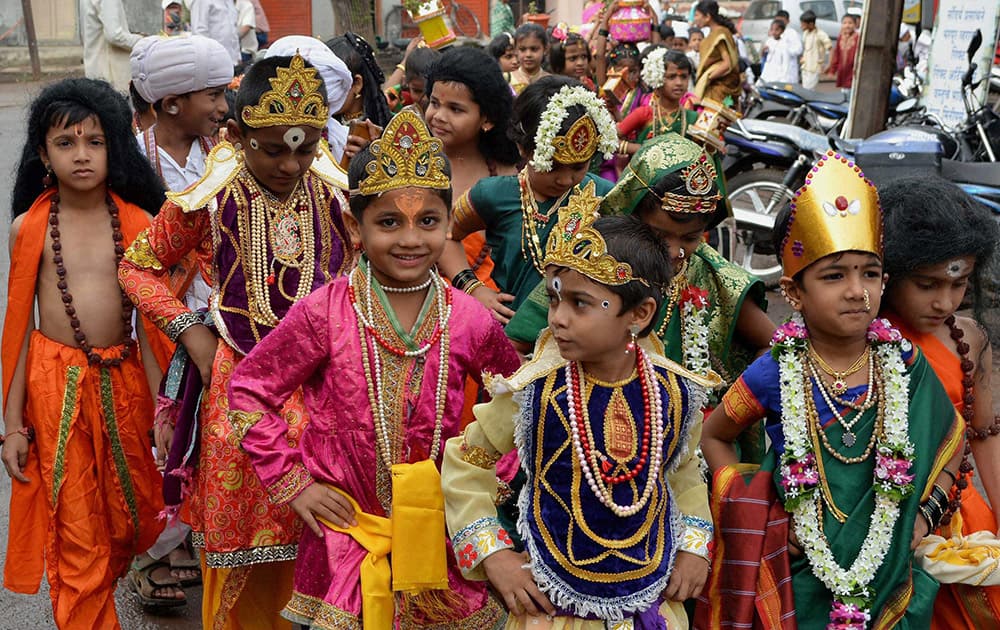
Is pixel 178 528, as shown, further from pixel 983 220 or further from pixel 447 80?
pixel 983 220

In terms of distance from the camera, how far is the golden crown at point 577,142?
383cm

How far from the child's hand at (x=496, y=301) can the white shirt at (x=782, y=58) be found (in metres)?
18.1

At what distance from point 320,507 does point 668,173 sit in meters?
1.38

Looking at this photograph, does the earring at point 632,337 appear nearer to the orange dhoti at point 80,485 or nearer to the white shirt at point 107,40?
the orange dhoti at point 80,485

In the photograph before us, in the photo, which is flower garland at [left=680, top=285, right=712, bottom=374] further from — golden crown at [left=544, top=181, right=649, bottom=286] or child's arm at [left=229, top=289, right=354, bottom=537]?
child's arm at [left=229, top=289, right=354, bottom=537]

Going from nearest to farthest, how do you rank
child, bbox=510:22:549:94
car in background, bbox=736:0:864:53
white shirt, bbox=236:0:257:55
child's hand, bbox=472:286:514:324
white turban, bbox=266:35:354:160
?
1. child's hand, bbox=472:286:514:324
2. white turban, bbox=266:35:354:160
3. child, bbox=510:22:549:94
4. white shirt, bbox=236:0:257:55
5. car in background, bbox=736:0:864:53

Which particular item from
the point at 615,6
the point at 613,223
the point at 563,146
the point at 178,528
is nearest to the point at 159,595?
the point at 178,528

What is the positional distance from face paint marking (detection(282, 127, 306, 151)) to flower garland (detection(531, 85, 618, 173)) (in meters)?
0.79

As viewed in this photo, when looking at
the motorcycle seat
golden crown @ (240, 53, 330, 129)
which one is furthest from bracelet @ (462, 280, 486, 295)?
the motorcycle seat

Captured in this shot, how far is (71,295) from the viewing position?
4133 mm

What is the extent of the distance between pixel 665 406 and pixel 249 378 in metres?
1.09

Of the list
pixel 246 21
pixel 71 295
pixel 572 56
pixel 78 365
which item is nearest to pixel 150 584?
pixel 78 365

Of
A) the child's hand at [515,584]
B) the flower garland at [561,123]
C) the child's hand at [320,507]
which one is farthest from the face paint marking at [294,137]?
the child's hand at [515,584]

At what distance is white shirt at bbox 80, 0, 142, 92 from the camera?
1038 cm
